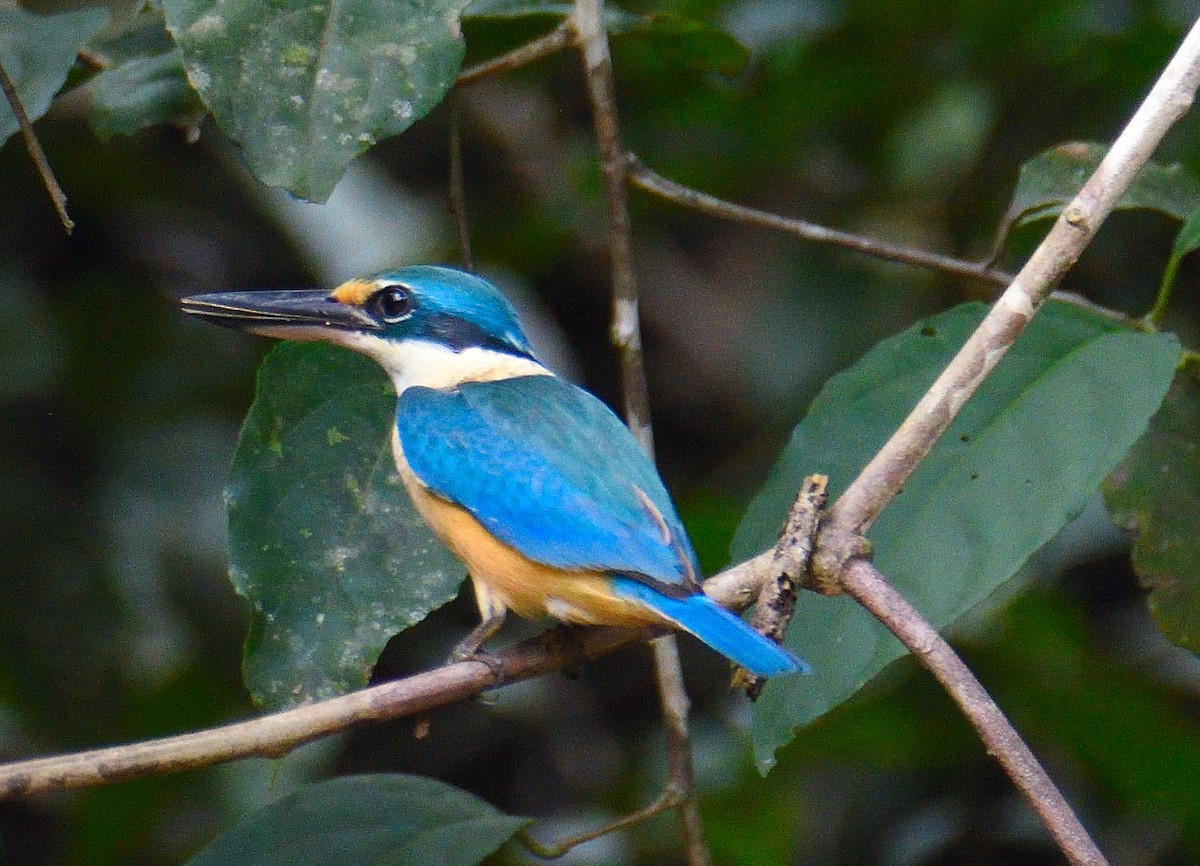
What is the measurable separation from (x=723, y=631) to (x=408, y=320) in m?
1.16

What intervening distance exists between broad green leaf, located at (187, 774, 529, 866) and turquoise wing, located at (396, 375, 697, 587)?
0.44m

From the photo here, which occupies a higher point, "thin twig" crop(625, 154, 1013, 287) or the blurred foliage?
"thin twig" crop(625, 154, 1013, 287)

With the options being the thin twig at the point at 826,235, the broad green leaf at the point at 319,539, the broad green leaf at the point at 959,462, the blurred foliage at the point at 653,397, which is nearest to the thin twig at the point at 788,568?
the broad green leaf at the point at 959,462

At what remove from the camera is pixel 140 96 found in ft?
9.23

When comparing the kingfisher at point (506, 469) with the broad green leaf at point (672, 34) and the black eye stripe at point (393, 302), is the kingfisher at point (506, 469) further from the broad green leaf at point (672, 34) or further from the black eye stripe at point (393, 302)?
the broad green leaf at point (672, 34)

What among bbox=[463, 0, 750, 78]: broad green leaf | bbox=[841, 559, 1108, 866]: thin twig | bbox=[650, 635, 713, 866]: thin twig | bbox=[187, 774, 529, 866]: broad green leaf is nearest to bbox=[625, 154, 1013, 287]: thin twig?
bbox=[463, 0, 750, 78]: broad green leaf

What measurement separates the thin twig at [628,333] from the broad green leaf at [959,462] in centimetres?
41

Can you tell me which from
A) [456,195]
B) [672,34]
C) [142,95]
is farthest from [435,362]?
[672,34]

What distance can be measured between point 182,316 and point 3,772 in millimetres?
2743

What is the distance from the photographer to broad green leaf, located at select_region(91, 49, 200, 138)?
279cm

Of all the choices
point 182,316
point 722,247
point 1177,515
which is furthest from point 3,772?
point 722,247

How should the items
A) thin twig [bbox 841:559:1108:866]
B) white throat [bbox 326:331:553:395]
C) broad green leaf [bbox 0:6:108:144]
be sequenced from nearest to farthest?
thin twig [bbox 841:559:1108:866]
broad green leaf [bbox 0:6:108:144]
white throat [bbox 326:331:553:395]

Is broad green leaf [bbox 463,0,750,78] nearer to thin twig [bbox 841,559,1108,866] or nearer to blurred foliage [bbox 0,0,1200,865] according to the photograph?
blurred foliage [bbox 0,0,1200,865]

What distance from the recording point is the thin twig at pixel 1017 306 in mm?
2129
